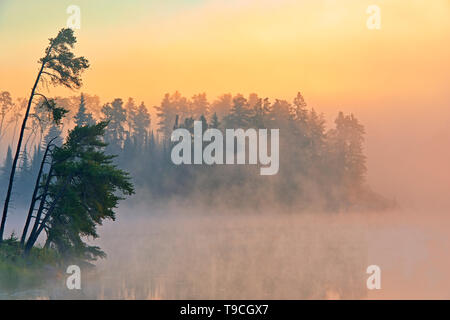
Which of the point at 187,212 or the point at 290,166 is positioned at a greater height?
the point at 290,166

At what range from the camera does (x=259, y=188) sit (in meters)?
100

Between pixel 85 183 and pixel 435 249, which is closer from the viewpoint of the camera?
pixel 85 183

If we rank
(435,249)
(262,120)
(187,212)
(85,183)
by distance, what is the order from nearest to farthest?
1. (85,183)
2. (435,249)
3. (187,212)
4. (262,120)

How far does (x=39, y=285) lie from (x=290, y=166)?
82.3m

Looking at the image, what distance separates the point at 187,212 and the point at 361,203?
37.0 meters

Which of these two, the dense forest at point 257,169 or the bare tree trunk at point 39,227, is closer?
the bare tree trunk at point 39,227

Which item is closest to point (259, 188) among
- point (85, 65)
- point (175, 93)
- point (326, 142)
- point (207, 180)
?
point (207, 180)

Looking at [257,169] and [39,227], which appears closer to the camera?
[39,227]

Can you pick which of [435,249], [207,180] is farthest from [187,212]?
[435,249]

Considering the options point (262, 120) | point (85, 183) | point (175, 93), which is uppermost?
point (175, 93)

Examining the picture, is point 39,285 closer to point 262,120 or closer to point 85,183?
point 85,183

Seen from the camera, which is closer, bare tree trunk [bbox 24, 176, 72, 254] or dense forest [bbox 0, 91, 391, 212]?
bare tree trunk [bbox 24, 176, 72, 254]
